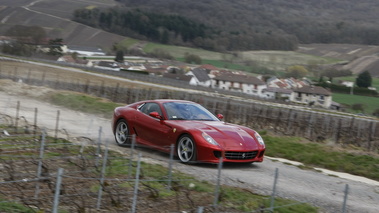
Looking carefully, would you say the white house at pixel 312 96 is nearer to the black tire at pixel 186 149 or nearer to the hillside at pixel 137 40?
the hillside at pixel 137 40

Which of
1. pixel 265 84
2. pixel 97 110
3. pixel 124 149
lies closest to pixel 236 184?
pixel 124 149

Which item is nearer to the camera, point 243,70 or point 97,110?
point 97,110

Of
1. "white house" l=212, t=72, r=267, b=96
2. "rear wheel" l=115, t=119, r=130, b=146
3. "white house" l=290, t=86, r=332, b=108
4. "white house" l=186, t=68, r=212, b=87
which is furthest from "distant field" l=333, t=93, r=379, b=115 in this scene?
"rear wheel" l=115, t=119, r=130, b=146

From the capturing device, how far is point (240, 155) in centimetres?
1267

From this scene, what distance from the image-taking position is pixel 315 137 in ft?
76.1

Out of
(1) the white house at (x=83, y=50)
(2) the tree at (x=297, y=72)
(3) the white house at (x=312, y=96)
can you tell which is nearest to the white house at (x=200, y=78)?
(2) the tree at (x=297, y=72)

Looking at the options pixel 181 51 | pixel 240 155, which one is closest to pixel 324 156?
pixel 240 155

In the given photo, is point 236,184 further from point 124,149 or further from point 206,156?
point 124,149

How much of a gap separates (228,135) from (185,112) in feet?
5.20

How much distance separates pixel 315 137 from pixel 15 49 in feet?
226

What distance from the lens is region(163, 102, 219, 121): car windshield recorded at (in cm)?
1376

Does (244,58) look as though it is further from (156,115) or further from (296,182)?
(296,182)

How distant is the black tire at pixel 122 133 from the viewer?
14.8 metres

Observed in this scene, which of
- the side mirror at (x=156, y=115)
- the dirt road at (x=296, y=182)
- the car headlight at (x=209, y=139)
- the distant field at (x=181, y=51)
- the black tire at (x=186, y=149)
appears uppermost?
the distant field at (x=181, y=51)
